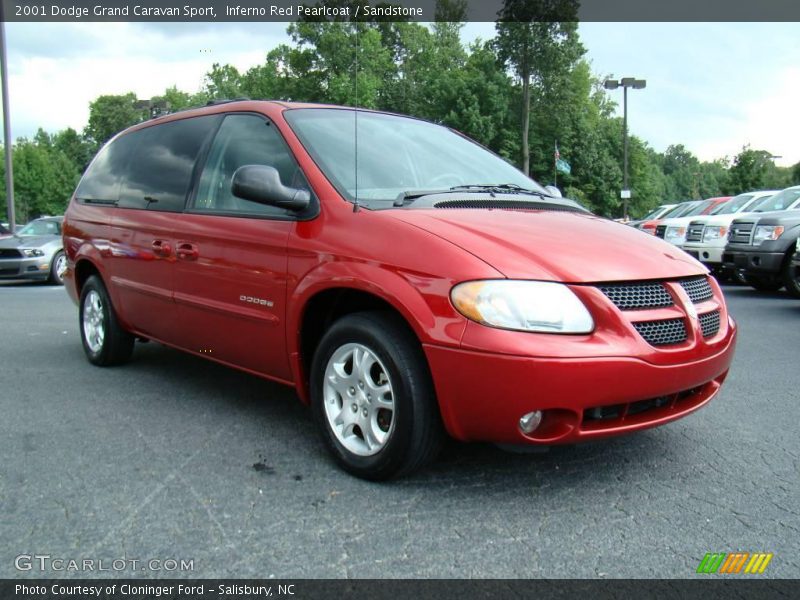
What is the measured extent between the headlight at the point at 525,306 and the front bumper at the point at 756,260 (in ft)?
27.9

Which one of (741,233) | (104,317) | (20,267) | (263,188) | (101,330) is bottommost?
(20,267)

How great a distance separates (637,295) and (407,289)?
900 millimetres

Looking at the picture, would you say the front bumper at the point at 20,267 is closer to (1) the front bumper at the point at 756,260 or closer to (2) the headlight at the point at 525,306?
(1) the front bumper at the point at 756,260

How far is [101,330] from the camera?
521cm

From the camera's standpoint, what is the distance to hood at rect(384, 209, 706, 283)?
2.74 m

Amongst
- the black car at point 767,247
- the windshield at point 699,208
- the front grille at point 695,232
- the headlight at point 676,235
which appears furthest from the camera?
the windshield at point 699,208

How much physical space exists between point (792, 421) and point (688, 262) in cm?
135

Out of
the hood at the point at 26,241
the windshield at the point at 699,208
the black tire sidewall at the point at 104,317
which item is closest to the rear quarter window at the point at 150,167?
the black tire sidewall at the point at 104,317

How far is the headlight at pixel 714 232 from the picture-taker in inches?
492

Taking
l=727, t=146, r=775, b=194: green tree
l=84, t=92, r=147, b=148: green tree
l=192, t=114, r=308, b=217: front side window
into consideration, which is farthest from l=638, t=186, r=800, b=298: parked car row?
l=84, t=92, r=147, b=148: green tree

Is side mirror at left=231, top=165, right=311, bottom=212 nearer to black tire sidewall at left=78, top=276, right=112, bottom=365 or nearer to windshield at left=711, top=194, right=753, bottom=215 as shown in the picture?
black tire sidewall at left=78, top=276, right=112, bottom=365

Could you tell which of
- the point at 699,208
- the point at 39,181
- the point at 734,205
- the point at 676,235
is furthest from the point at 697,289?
the point at 39,181

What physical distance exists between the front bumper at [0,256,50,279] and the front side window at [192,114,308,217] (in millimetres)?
11167

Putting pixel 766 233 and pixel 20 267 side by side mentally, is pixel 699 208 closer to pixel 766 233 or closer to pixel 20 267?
pixel 766 233
